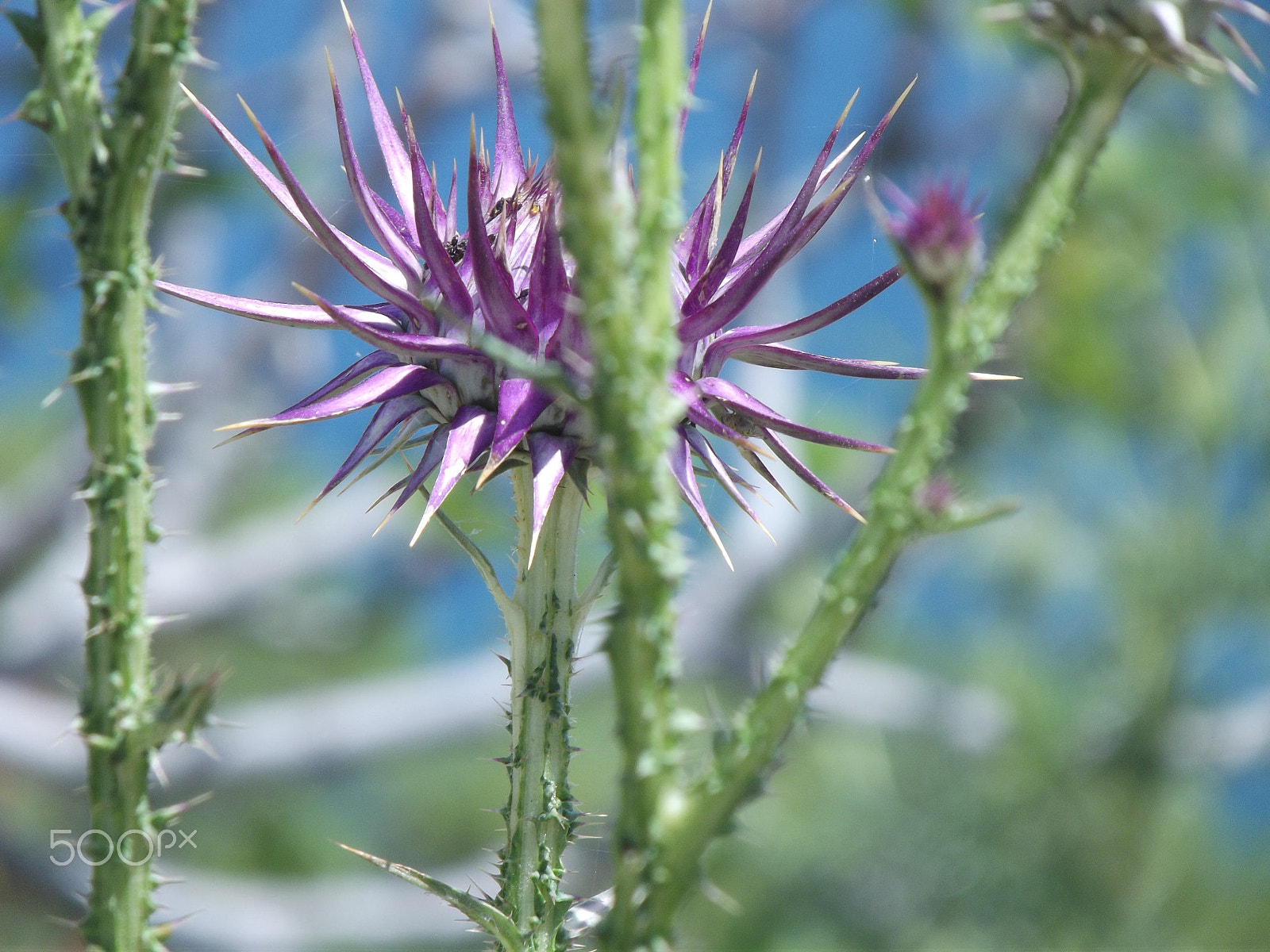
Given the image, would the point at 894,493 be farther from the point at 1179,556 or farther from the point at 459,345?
the point at 1179,556

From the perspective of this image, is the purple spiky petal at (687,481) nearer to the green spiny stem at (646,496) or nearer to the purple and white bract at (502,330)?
the purple and white bract at (502,330)

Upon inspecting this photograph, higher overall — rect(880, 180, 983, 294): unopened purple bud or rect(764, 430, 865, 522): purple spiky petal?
rect(880, 180, 983, 294): unopened purple bud

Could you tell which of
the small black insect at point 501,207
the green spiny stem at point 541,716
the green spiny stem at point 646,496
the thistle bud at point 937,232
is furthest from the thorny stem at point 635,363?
the small black insect at point 501,207

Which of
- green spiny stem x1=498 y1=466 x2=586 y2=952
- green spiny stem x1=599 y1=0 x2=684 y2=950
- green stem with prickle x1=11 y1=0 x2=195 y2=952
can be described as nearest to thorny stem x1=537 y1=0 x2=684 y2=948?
green spiny stem x1=599 y1=0 x2=684 y2=950

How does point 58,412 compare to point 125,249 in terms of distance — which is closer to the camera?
point 125,249

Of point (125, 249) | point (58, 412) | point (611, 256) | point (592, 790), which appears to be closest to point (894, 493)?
point (611, 256)

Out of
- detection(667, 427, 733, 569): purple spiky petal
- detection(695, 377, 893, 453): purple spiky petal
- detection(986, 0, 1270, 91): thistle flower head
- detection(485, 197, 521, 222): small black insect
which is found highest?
detection(986, 0, 1270, 91): thistle flower head

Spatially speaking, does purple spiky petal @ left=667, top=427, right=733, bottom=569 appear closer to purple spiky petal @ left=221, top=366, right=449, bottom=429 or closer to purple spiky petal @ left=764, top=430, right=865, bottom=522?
purple spiky petal @ left=764, top=430, right=865, bottom=522
